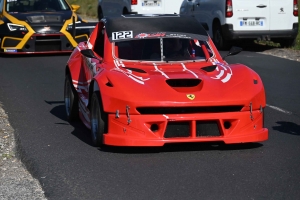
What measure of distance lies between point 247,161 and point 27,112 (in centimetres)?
433

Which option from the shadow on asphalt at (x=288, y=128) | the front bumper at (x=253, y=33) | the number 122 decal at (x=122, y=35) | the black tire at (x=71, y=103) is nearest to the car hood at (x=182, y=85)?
the number 122 decal at (x=122, y=35)

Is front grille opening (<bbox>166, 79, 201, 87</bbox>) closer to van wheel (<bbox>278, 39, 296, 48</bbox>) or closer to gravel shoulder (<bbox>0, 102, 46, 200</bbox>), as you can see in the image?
gravel shoulder (<bbox>0, 102, 46, 200</bbox>)

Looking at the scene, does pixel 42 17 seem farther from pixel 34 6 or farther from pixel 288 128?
pixel 288 128

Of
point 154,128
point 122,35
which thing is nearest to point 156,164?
point 154,128

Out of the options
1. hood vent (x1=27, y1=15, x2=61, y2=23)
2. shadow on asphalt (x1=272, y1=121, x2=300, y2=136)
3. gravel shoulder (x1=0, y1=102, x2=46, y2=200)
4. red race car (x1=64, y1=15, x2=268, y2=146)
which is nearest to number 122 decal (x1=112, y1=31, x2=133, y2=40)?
red race car (x1=64, y1=15, x2=268, y2=146)

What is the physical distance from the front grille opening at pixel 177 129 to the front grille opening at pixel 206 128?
0.11m

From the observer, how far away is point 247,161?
7.75 m

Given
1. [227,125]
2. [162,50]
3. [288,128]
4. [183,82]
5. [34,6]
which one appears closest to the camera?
[227,125]

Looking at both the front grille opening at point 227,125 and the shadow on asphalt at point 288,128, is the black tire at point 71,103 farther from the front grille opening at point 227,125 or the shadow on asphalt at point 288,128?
the front grille opening at point 227,125

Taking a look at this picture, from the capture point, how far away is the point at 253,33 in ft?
64.5

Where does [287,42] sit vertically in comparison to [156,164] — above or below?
below

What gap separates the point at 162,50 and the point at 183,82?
3.88 ft

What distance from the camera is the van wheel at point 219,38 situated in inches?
795

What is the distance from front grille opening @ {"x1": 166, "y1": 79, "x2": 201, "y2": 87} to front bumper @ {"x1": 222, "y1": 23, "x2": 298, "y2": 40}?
11.5 meters
